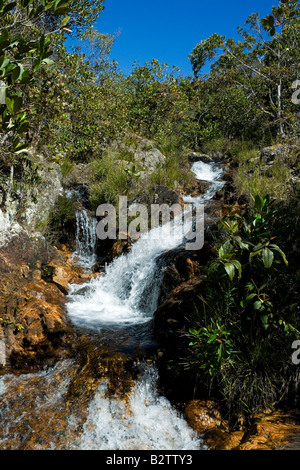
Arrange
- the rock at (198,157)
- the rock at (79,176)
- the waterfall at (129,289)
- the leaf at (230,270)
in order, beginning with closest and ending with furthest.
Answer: the leaf at (230,270) < the waterfall at (129,289) < the rock at (79,176) < the rock at (198,157)

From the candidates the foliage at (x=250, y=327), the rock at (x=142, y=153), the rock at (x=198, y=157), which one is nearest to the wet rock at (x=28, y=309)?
the foliage at (x=250, y=327)

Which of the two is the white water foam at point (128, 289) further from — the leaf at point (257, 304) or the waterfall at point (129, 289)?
the leaf at point (257, 304)

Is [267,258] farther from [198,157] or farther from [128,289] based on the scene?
[198,157]

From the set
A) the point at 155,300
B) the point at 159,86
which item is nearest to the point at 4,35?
the point at 155,300

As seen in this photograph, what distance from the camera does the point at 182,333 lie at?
355 centimetres

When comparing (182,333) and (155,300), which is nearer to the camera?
(182,333)

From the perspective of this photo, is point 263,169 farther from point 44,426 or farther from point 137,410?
point 44,426

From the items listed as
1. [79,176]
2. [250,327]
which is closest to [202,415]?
[250,327]

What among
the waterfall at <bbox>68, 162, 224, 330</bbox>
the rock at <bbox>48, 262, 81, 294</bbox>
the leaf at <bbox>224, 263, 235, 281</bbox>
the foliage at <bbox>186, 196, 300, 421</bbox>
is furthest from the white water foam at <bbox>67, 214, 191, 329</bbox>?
the leaf at <bbox>224, 263, 235, 281</bbox>

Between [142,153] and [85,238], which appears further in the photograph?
[142,153]

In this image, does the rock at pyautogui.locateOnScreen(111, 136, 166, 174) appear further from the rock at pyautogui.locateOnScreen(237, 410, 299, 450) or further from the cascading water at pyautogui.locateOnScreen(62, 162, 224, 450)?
the rock at pyautogui.locateOnScreen(237, 410, 299, 450)

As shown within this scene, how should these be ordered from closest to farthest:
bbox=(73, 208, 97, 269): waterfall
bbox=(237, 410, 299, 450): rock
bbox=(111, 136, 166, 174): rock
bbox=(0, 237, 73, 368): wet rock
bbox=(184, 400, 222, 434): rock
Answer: bbox=(237, 410, 299, 450): rock < bbox=(184, 400, 222, 434): rock < bbox=(0, 237, 73, 368): wet rock < bbox=(73, 208, 97, 269): waterfall < bbox=(111, 136, 166, 174): rock

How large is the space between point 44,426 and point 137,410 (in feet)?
3.01
